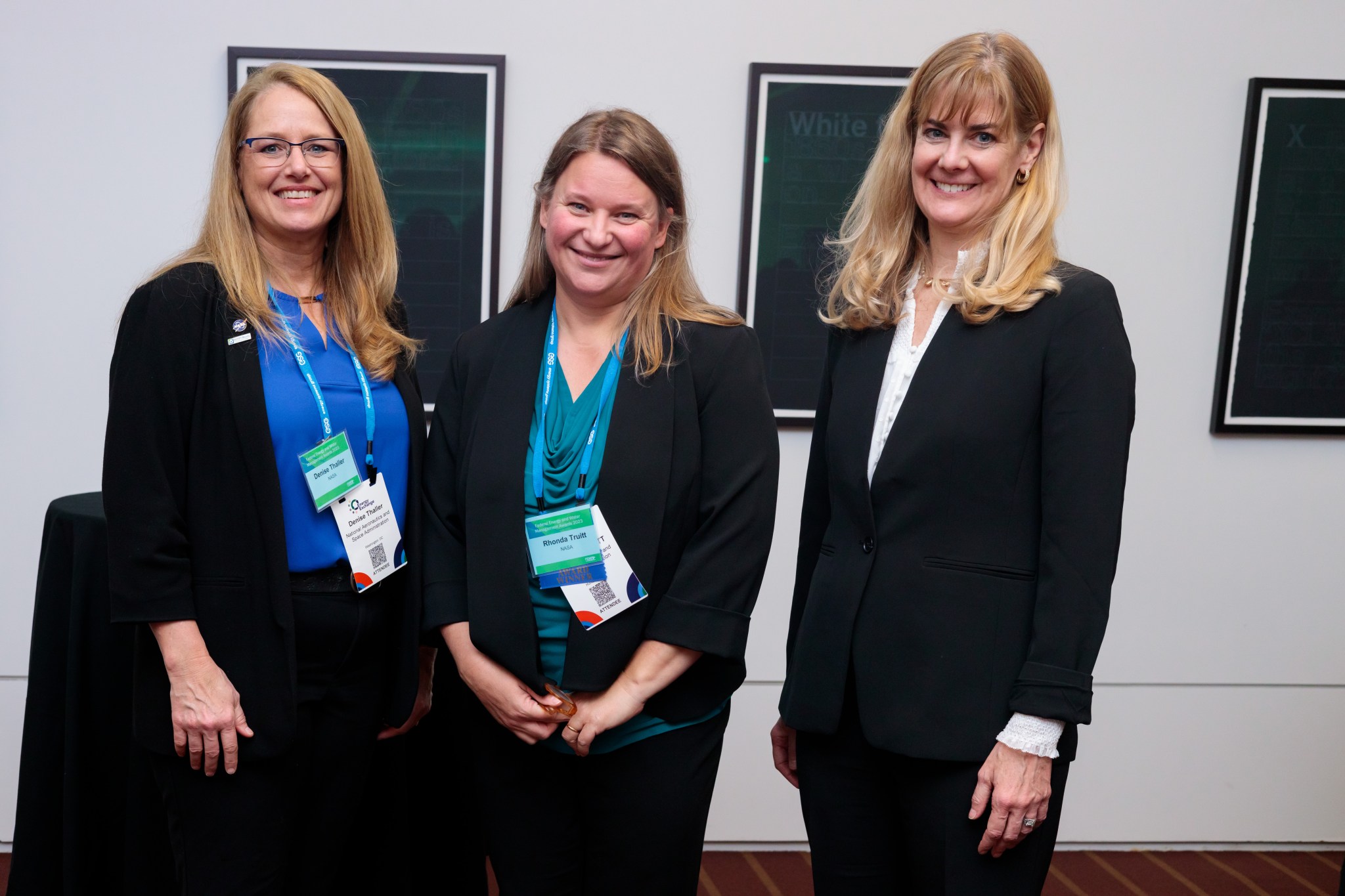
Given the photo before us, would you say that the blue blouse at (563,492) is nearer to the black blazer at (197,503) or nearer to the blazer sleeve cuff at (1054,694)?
the black blazer at (197,503)

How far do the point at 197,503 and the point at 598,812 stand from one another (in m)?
0.76

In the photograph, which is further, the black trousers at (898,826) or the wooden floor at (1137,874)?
the wooden floor at (1137,874)

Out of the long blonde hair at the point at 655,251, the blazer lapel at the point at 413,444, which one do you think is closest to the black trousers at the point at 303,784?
the blazer lapel at the point at 413,444

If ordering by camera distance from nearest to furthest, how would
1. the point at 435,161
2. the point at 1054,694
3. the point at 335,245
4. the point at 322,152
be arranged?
→ 1. the point at 1054,694
2. the point at 322,152
3. the point at 335,245
4. the point at 435,161

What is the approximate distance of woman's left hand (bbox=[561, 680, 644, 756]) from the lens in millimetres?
1533

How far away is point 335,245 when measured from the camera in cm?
181

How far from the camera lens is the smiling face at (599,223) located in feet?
5.12

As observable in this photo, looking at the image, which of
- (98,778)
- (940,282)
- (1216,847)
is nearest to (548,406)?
(940,282)

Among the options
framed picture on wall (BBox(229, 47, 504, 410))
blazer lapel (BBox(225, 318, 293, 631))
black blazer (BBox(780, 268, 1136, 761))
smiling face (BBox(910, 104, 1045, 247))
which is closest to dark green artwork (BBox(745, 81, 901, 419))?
framed picture on wall (BBox(229, 47, 504, 410))

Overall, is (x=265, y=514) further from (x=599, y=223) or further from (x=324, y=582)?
(x=599, y=223)

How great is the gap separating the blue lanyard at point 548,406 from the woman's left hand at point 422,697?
45cm

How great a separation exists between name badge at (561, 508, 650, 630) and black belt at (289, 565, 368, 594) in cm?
36

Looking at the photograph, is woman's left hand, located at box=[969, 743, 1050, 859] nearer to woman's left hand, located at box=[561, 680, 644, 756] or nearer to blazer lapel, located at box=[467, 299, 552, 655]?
woman's left hand, located at box=[561, 680, 644, 756]

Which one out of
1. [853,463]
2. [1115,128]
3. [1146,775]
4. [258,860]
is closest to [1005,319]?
[853,463]
